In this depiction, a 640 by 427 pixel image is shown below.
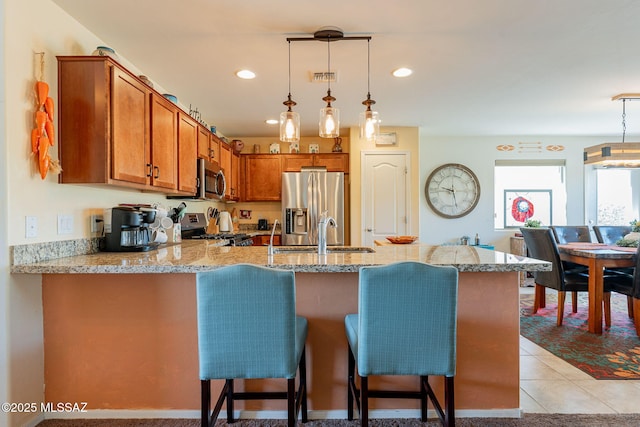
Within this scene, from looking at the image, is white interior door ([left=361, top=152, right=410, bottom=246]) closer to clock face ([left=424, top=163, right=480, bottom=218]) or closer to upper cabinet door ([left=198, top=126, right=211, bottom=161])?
clock face ([left=424, top=163, right=480, bottom=218])

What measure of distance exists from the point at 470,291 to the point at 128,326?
6.27 feet

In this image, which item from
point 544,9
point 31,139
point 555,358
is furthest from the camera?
point 555,358

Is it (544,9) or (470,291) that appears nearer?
(470,291)

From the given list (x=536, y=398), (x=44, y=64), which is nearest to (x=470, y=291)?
(x=536, y=398)

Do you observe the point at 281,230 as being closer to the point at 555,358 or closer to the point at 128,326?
the point at 128,326

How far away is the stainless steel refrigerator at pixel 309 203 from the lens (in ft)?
15.5

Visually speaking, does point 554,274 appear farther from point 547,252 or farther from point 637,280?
point 637,280

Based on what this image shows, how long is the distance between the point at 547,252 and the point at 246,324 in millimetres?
3261

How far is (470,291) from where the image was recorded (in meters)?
1.89

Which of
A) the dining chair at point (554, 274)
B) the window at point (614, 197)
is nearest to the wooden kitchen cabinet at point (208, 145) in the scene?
the dining chair at point (554, 274)

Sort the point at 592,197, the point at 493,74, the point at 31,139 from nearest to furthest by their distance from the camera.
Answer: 1. the point at 31,139
2. the point at 493,74
3. the point at 592,197

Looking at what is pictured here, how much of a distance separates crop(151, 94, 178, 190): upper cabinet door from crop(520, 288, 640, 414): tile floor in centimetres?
289

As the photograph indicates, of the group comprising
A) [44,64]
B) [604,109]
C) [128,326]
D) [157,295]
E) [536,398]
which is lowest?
[536,398]

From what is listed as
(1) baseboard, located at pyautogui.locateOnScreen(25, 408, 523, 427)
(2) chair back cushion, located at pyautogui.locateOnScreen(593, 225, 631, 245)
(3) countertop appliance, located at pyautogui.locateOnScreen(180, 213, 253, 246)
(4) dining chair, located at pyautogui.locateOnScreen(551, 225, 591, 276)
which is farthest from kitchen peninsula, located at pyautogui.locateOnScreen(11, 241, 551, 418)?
(2) chair back cushion, located at pyautogui.locateOnScreen(593, 225, 631, 245)
